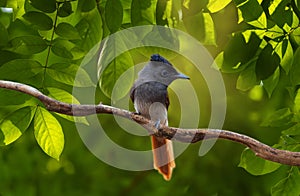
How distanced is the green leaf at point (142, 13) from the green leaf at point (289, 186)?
0.50 meters

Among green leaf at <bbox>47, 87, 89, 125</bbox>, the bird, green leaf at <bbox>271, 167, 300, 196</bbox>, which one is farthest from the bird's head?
green leaf at <bbox>271, 167, 300, 196</bbox>

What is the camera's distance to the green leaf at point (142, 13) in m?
1.36

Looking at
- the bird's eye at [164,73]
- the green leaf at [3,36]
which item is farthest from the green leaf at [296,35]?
the green leaf at [3,36]

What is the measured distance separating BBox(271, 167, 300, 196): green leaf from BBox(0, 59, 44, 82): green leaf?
0.64 meters

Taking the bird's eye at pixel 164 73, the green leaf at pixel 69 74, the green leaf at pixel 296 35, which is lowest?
the bird's eye at pixel 164 73

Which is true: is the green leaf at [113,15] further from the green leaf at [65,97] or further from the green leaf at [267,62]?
the green leaf at [267,62]

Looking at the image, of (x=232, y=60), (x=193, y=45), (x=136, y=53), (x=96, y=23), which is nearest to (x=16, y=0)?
(x=96, y=23)

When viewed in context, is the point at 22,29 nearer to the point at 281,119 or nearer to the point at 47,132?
the point at 47,132

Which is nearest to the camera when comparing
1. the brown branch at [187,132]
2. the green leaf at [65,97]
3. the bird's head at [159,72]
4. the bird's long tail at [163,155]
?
the brown branch at [187,132]

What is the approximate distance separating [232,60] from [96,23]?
0.34 m

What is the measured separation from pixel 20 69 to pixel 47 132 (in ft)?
0.52

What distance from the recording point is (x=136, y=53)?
1519 millimetres

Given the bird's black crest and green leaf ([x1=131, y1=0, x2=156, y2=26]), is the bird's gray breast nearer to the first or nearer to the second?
the bird's black crest

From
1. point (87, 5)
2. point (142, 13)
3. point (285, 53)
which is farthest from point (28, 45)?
point (285, 53)
